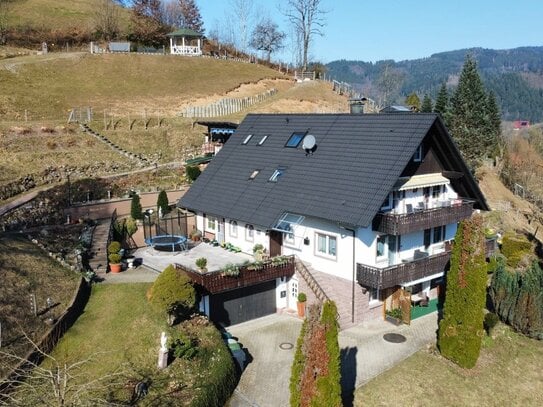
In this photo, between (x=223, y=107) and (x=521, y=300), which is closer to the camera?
(x=521, y=300)

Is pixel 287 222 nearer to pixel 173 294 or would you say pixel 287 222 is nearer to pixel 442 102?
pixel 173 294

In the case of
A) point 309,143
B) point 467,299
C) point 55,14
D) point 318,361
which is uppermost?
point 55,14

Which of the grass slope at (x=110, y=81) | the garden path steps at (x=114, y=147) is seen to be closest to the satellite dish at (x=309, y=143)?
the garden path steps at (x=114, y=147)

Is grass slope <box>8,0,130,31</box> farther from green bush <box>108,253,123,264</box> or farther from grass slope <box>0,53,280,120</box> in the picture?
green bush <box>108,253,123,264</box>

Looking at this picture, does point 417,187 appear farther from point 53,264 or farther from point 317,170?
point 53,264

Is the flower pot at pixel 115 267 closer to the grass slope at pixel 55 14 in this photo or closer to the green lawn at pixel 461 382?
the green lawn at pixel 461 382

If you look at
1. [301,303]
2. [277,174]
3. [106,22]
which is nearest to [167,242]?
[277,174]
